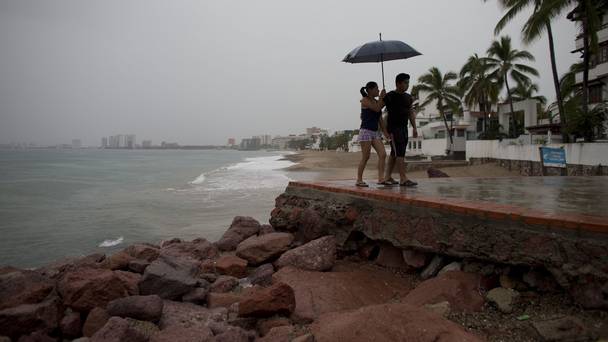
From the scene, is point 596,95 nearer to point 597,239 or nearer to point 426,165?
point 426,165

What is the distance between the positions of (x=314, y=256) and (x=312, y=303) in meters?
1.03

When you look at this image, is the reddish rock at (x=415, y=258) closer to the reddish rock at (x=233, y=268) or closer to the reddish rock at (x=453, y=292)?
the reddish rock at (x=453, y=292)

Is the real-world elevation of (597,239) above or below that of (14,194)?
above

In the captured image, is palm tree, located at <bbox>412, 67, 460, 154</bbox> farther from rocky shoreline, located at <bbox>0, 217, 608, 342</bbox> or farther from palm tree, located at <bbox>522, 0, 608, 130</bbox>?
rocky shoreline, located at <bbox>0, 217, 608, 342</bbox>

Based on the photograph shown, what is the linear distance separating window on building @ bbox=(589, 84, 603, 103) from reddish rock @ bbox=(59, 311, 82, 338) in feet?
A: 96.2

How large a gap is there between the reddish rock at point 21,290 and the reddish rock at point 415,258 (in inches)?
152

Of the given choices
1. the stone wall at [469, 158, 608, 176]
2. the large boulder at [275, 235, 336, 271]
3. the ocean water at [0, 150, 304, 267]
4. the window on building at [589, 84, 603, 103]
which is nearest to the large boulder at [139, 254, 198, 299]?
the large boulder at [275, 235, 336, 271]

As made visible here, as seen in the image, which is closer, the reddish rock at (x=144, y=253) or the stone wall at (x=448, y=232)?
the stone wall at (x=448, y=232)

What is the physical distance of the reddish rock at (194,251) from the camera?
654cm

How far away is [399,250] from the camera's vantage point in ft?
16.0

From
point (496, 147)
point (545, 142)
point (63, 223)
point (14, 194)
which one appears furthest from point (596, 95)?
point (14, 194)

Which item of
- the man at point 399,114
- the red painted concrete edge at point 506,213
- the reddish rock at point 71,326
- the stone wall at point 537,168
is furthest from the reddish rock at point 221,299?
the stone wall at point 537,168

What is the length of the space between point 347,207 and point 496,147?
22.1 meters

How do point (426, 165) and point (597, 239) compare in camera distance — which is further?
point (426, 165)
